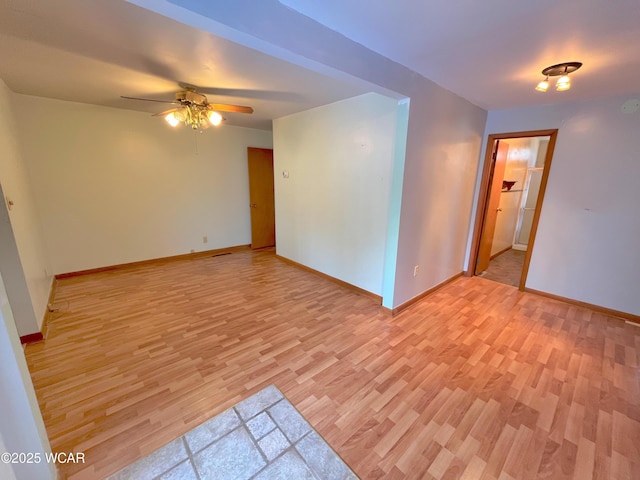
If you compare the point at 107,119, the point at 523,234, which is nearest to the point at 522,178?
the point at 523,234

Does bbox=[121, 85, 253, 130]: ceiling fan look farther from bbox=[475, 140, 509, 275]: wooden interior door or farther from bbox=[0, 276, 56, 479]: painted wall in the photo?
bbox=[475, 140, 509, 275]: wooden interior door

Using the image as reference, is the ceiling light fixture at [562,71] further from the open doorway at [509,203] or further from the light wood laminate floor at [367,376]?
the light wood laminate floor at [367,376]

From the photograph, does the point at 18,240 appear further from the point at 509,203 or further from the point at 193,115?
the point at 509,203

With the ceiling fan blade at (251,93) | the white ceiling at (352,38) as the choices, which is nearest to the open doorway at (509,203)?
the white ceiling at (352,38)

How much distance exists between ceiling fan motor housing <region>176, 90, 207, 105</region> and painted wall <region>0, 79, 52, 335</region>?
1579mm

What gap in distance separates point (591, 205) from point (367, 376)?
10.6 feet

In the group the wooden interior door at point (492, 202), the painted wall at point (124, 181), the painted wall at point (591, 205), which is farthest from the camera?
the wooden interior door at point (492, 202)

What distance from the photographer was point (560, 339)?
248 centimetres

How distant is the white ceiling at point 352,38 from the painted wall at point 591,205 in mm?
295

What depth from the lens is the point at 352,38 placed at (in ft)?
5.65

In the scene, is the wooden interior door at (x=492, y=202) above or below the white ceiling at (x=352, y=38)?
below

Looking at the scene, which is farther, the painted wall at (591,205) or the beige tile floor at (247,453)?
the painted wall at (591,205)

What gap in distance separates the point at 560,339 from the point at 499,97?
A: 8.57 ft

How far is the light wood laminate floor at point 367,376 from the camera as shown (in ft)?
4.72
